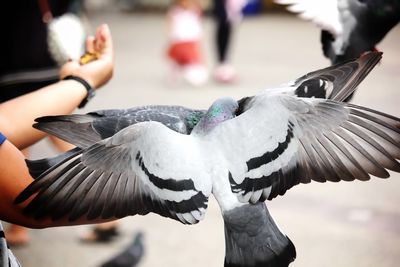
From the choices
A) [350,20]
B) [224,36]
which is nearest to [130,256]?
[350,20]

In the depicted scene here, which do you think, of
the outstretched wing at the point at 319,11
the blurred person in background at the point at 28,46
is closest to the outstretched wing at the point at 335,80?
the outstretched wing at the point at 319,11

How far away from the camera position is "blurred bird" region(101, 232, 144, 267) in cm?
297

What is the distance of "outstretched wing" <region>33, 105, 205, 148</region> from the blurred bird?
1711 millimetres

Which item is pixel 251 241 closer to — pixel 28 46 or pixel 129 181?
pixel 129 181

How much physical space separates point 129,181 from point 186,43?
5.51 meters

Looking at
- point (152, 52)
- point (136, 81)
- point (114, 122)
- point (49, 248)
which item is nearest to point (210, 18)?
point (152, 52)

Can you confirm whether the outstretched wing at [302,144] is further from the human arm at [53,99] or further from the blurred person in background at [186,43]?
the blurred person in background at [186,43]

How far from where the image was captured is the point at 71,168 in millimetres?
1240

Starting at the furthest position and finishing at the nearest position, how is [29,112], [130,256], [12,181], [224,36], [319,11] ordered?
1. [224,36]
2. [130,256]
3. [319,11]
4. [29,112]
5. [12,181]

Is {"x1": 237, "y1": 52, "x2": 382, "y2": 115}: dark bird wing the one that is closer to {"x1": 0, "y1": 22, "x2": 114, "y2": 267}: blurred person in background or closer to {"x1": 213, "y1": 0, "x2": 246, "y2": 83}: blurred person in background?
{"x1": 0, "y1": 22, "x2": 114, "y2": 267}: blurred person in background

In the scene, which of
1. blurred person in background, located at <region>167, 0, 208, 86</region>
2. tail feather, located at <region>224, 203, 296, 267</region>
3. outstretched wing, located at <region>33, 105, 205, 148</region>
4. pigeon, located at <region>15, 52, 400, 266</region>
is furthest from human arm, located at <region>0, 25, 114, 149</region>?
blurred person in background, located at <region>167, 0, 208, 86</region>

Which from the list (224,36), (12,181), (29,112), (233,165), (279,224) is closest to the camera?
(233,165)

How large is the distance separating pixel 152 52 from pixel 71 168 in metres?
7.58

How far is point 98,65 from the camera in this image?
5.35 ft
